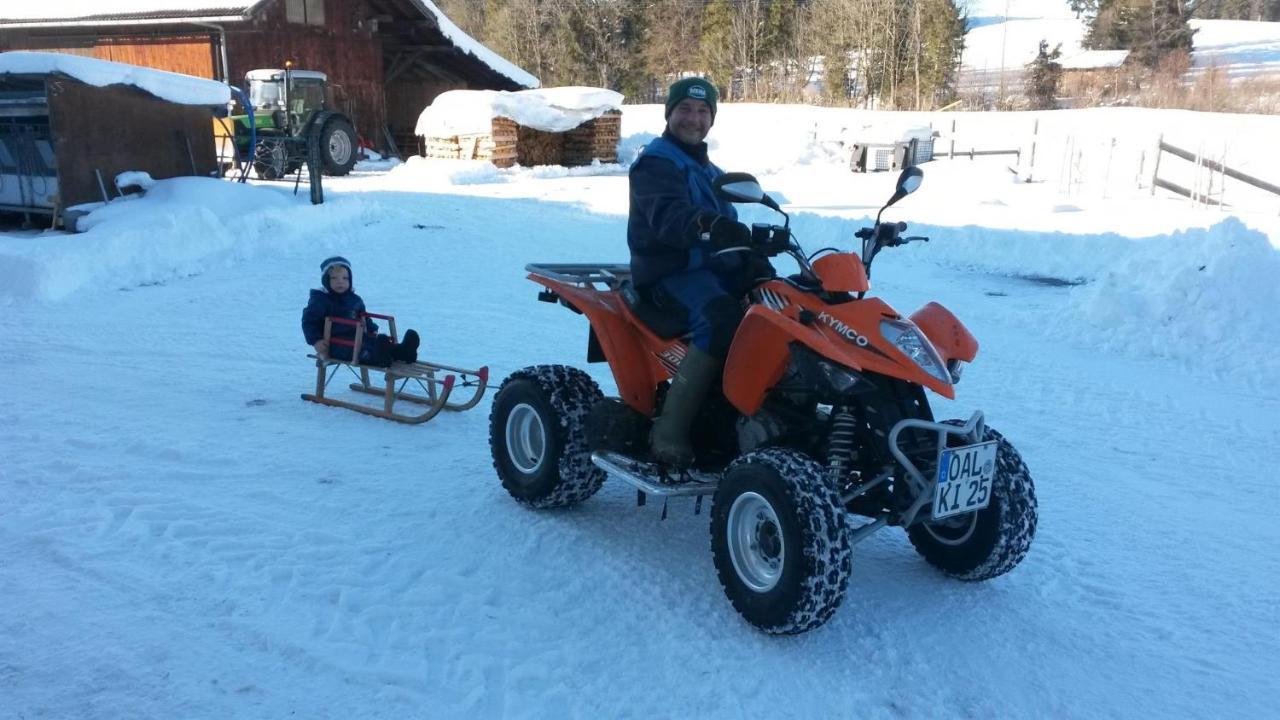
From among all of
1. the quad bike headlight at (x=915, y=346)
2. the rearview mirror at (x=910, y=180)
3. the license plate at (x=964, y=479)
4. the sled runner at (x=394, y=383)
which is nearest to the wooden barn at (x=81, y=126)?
the sled runner at (x=394, y=383)

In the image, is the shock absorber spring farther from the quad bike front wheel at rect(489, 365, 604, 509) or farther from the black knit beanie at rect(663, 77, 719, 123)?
the black knit beanie at rect(663, 77, 719, 123)

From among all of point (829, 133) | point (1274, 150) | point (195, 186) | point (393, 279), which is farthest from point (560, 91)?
point (1274, 150)

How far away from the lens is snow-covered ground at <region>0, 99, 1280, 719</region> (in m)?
3.25

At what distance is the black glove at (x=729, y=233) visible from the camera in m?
3.71

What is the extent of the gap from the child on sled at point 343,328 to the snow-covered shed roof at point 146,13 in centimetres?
2205

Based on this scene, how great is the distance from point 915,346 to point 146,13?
28.8 metres

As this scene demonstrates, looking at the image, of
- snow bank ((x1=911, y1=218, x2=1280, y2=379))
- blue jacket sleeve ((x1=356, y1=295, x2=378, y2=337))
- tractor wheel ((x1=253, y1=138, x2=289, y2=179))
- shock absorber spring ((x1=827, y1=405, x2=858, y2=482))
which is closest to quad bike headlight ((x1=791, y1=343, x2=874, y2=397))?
shock absorber spring ((x1=827, y1=405, x2=858, y2=482))

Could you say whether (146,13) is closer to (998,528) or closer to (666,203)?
(666,203)

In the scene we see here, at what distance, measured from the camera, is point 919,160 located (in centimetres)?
2647

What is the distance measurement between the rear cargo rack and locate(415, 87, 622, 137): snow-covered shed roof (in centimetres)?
1933

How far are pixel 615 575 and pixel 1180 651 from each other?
2.18 meters

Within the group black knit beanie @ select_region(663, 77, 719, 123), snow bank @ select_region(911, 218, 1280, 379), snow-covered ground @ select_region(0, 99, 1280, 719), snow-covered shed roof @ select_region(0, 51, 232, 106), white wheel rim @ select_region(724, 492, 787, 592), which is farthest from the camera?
snow-covered shed roof @ select_region(0, 51, 232, 106)

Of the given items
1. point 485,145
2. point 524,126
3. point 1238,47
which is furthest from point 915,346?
point 1238,47

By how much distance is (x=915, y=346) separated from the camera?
355 cm
